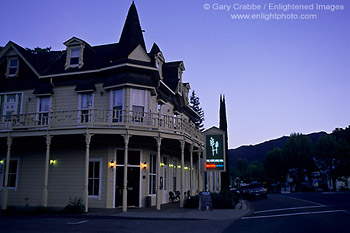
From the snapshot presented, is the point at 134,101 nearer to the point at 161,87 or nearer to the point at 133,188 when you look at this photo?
the point at 161,87

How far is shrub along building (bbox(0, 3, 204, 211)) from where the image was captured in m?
18.1

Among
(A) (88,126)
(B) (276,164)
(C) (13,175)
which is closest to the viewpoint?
(A) (88,126)

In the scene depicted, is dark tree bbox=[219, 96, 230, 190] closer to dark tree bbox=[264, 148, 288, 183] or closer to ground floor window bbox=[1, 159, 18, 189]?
ground floor window bbox=[1, 159, 18, 189]

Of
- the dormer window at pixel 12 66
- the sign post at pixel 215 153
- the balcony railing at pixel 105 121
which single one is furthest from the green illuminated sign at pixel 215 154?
the dormer window at pixel 12 66

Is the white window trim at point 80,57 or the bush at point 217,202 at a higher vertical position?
the white window trim at point 80,57

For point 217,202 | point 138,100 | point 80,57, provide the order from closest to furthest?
point 217,202 → point 138,100 → point 80,57

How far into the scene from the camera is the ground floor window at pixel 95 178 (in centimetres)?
1853

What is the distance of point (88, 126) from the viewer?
A: 16688 mm

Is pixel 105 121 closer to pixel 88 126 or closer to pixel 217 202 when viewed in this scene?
pixel 88 126

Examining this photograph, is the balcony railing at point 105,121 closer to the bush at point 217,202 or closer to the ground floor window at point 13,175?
the ground floor window at point 13,175

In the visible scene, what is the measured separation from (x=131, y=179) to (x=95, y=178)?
84.8 inches

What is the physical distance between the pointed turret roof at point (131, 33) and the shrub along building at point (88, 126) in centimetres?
7

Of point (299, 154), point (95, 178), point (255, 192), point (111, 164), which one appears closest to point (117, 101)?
point (111, 164)

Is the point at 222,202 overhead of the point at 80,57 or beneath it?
beneath
